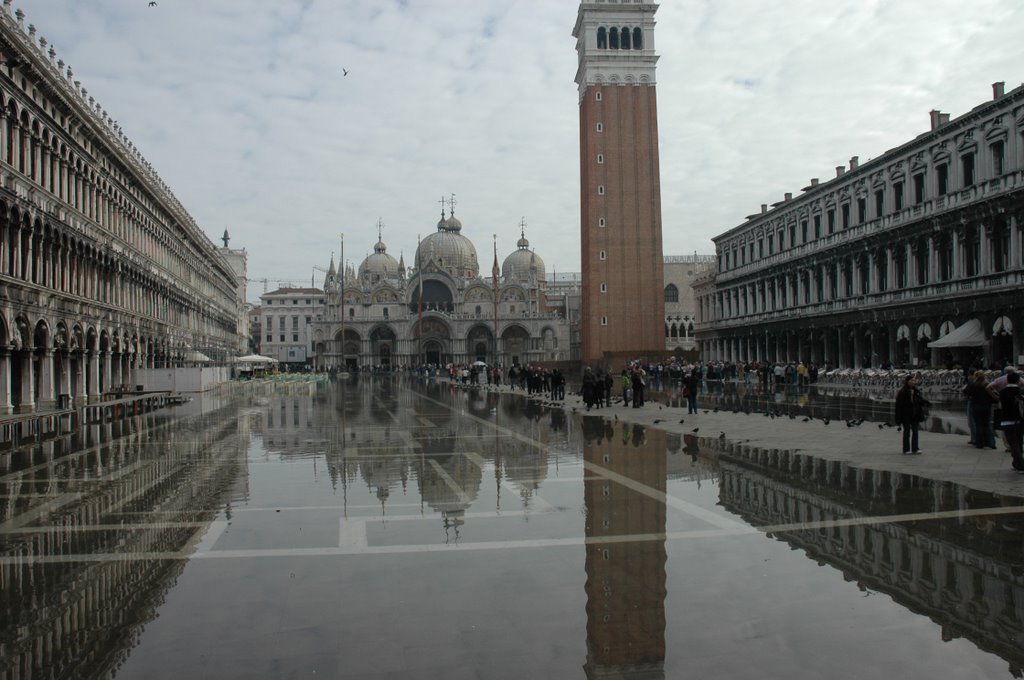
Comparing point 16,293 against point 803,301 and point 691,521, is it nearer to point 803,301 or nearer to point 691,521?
point 691,521

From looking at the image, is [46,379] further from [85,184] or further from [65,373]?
[85,184]

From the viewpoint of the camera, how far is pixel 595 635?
18.8 ft

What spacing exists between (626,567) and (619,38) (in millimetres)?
65779

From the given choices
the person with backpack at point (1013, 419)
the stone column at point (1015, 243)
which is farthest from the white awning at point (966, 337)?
the person with backpack at point (1013, 419)

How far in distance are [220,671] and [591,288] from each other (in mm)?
63452

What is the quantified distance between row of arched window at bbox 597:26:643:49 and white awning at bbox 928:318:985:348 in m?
39.5

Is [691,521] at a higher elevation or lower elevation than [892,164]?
lower

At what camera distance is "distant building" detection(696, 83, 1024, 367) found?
3553 centimetres

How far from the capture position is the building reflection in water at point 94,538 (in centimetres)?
564

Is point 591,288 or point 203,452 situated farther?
point 591,288

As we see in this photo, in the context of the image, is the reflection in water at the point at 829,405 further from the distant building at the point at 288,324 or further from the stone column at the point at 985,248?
the distant building at the point at 288,324

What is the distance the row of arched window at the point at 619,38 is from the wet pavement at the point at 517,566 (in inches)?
2266

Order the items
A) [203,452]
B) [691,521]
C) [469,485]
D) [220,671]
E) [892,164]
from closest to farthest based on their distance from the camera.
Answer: [220,671] → [691,521] → [469,485] → [203,452] → [892,164]

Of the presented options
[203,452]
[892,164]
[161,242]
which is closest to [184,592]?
[203,452]
